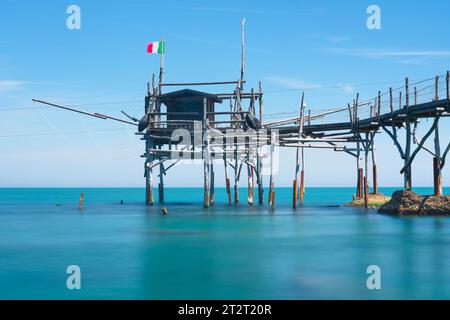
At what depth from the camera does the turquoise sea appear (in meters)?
17.6

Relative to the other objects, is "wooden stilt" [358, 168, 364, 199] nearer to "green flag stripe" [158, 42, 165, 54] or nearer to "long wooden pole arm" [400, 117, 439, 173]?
"long wooden pole arm" [400, 117, 439, 173]

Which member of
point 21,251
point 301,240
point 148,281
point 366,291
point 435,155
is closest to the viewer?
point 366,291

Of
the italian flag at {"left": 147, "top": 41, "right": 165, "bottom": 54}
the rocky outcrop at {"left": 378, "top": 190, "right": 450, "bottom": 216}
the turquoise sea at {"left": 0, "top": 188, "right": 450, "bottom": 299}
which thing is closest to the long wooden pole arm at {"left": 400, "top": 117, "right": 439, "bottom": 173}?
the rocky outcrop at {"left": 378, "top": 190, "right": 450, "bottom": 216}

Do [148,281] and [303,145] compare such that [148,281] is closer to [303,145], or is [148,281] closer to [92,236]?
[92,236]

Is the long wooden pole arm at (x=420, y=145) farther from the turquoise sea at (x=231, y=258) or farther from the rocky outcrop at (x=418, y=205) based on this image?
the turquoise sea at (x=231, y=258)

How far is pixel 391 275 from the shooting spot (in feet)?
64.7

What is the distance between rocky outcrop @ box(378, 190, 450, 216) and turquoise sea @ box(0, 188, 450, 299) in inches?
33.4

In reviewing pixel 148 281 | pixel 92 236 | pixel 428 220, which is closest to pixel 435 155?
pixel 428 220

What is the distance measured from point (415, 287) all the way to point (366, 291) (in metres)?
1.76

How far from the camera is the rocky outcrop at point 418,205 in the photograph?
34.8 m

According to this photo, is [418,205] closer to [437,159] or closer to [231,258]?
[437,159]

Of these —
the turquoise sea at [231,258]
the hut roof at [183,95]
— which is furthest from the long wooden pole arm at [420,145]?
the hut roof at [183,95]

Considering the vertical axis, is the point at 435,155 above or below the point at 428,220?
above

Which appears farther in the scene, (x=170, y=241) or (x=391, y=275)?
(x=170, y=241)
